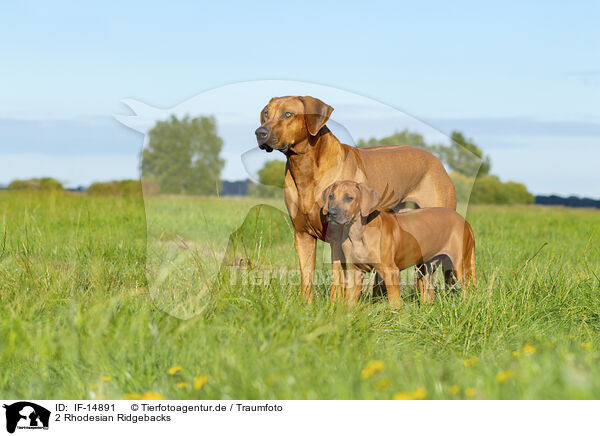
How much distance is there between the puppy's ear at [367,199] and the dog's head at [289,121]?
0.68 m

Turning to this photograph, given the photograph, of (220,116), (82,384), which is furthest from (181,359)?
(220,116)


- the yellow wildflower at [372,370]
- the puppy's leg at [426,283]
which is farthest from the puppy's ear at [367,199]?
the yellow wildflower at [372,370]

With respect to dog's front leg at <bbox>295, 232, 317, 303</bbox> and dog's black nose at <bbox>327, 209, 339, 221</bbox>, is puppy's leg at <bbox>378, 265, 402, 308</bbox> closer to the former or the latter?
dog's front leg at <bbox>295, 232, 317, 303</bbox>

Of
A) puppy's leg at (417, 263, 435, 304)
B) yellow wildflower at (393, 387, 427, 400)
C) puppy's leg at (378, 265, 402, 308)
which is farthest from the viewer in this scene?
puppy's leg at (417, 263, 435, 304)

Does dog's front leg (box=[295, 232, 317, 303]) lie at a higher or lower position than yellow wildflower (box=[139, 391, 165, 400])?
higher

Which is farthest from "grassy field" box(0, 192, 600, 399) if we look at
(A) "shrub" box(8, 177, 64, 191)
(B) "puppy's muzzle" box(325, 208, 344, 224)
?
(A) "shrub" box(8, 177, 64, 191)

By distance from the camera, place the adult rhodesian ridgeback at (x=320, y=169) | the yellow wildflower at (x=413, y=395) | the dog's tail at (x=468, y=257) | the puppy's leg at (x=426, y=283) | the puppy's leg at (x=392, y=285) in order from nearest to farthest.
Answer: the yellow wildflower at (x=413, y=395), the adult rhodesian ridgeback at (x=320, y=169), the puppy's leg at (x=392, y=285), the dog's tail at (x=468, y=257), the puppy's leg at (x=426, y=283)

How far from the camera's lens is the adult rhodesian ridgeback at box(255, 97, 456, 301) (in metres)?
4.31

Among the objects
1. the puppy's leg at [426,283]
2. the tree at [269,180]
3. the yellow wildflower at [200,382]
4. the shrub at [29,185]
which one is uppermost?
the shrub at [29,185]

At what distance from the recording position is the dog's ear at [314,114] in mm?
4363

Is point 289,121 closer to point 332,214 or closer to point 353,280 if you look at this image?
point 332,214

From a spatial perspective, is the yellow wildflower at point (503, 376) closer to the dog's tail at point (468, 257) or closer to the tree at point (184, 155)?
the dog's tail at point (468, 257)
